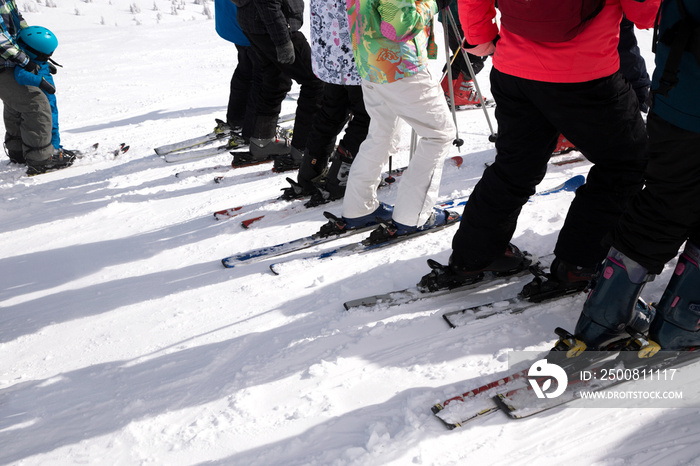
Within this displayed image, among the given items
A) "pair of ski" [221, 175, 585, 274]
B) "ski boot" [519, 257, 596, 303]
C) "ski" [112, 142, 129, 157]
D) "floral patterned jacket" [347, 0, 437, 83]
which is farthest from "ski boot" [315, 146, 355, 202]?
"ski" [112, 142, 129, 157]

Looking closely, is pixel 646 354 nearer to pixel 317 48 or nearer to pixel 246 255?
pixel 246 255

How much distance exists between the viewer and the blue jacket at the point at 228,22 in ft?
17.1

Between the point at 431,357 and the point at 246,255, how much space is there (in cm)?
163

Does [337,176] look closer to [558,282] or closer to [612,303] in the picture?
[558,282]

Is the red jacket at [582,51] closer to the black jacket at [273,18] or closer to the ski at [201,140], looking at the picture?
the black jacket at [273,18]

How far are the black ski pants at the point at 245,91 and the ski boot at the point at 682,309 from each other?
414cm

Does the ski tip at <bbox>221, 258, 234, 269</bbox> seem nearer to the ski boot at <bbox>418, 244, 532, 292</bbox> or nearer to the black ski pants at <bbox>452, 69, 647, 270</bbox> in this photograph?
the ski boot at <bbox>418, 244, 532, 292</bbox>

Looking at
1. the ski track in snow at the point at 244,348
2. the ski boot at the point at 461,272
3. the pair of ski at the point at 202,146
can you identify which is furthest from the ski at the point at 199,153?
the ski boot at the point at 461,272

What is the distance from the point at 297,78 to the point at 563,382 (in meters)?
3.50

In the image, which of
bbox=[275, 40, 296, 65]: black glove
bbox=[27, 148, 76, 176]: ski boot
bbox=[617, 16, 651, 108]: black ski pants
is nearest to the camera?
bbox=[617, 16, 651, 108]: black ski pants

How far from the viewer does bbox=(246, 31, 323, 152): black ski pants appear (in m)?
4.51

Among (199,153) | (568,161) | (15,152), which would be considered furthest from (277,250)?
(15,152)

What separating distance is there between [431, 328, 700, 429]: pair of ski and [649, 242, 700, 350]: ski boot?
74 millimetres

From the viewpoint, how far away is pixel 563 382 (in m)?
1.97
